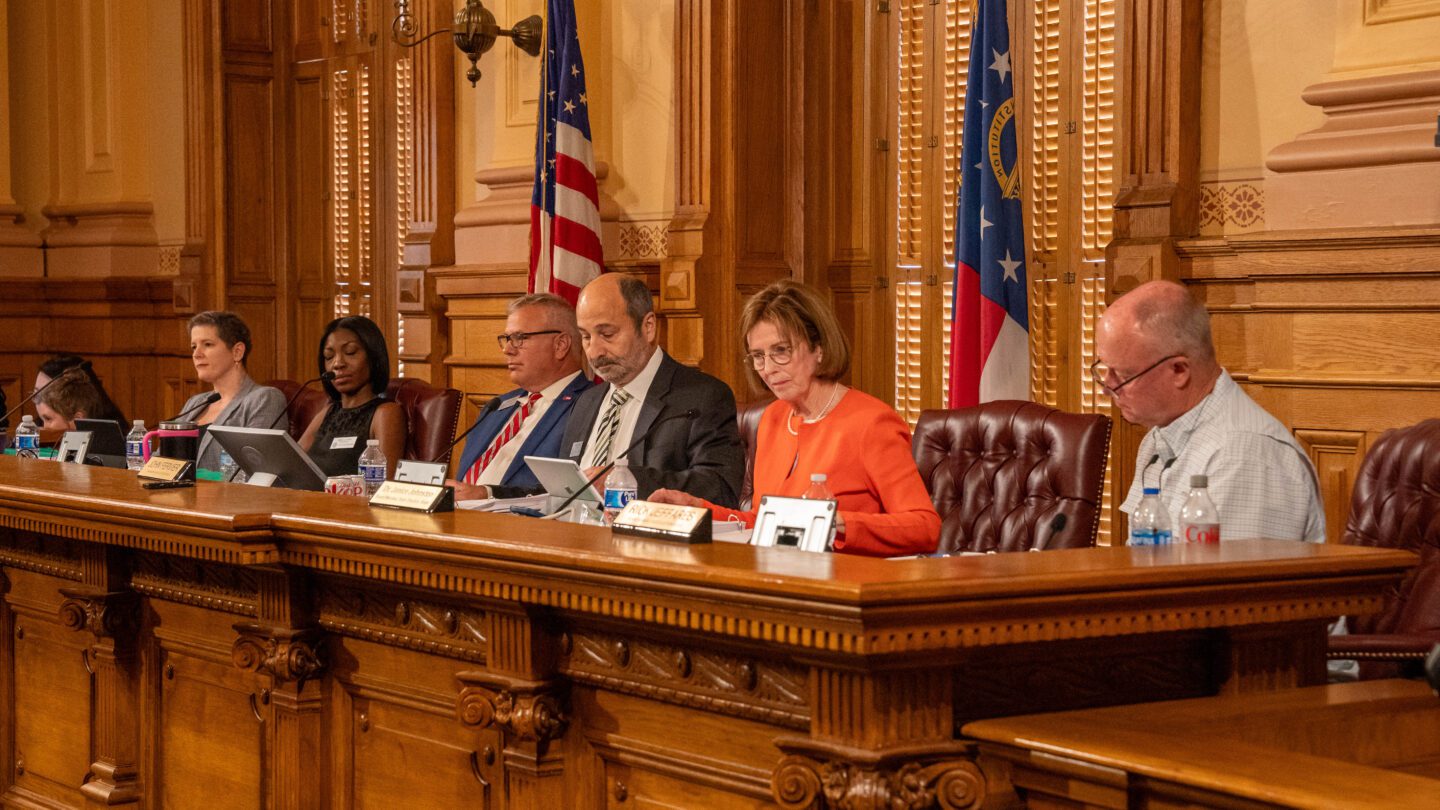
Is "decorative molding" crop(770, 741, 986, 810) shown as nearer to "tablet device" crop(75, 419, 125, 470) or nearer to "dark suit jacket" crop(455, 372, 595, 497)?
"dark suit jacket" crop(455, 372, 595, 497)

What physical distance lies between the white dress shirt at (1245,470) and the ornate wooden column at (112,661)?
84.8 inches

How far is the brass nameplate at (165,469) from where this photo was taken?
12.3ft

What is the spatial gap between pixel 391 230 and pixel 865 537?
19.4 ft

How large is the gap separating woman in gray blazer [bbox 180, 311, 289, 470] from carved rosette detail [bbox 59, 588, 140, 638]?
2.01 meters

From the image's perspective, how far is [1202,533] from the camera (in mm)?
2652

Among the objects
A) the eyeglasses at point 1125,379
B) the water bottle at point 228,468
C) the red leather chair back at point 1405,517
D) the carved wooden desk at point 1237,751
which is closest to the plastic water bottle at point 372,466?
the water bottle at point 228,468

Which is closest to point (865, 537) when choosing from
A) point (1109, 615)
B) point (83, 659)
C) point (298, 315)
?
point (1109, 615)

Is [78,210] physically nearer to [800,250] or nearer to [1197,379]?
[800,250]

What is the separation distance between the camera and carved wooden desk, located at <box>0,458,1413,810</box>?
2053 mm

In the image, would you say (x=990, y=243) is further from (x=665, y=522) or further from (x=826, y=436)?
(x=665, y=522)

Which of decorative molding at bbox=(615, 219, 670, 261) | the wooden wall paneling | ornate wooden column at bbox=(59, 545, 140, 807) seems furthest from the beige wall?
ornate wooden column at bbox=(59, 545, 140, 807)

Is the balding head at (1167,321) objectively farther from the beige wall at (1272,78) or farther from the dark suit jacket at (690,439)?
the beige wall at (1272,78)

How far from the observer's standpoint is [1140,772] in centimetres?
189

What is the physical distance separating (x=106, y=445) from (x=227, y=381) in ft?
2.26
